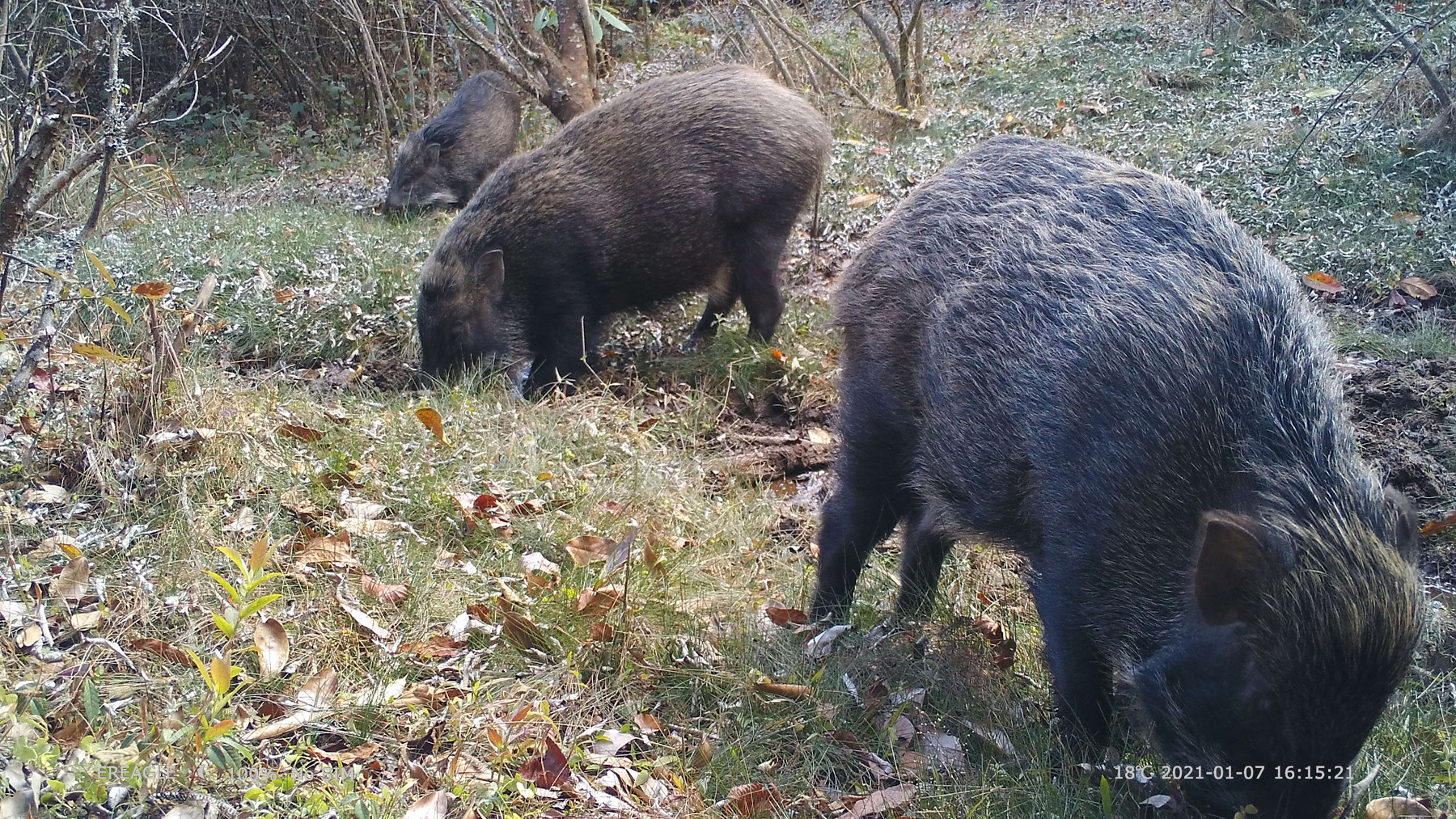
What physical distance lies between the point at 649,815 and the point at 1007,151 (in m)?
2.33

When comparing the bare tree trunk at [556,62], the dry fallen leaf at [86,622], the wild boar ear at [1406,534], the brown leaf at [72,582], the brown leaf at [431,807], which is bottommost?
the brown leaf at [431,807]

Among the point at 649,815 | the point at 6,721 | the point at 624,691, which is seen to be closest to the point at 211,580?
the point at 6,721

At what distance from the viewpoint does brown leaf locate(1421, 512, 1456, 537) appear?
3393mm

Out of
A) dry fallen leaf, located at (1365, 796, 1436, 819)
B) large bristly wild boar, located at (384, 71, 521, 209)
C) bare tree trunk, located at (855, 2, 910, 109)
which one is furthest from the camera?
large bristly wild boar, located at (384, 71, 521, 209)

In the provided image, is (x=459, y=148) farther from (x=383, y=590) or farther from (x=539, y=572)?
(x=383, y=590)

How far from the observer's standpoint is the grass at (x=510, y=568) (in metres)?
2.49

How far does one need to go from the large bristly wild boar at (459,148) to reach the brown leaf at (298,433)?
5893 mm

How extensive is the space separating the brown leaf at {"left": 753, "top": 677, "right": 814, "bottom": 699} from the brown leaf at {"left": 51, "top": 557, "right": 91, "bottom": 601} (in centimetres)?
185

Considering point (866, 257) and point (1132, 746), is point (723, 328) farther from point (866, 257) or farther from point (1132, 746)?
point (1132, 746)

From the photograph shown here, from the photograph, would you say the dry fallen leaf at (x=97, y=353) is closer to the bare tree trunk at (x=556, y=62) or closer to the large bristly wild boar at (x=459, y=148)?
the bare tree trunk at (x=556, y=62)

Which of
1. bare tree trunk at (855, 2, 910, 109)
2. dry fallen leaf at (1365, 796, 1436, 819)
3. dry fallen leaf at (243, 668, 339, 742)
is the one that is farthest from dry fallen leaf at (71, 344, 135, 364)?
bare tree trunk at (855, 2, 910, 109)

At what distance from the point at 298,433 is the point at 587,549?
1389 mm

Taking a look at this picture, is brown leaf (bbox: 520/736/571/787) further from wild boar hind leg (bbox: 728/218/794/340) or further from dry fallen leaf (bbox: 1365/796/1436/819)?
wild boar hind leg (bbox: 728/218/794/340)

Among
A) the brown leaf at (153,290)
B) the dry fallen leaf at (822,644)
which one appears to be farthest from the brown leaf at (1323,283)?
the brown leaf at (153,290)
